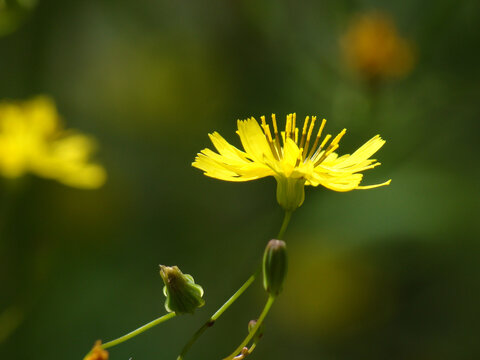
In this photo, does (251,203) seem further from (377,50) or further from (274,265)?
(274,265)

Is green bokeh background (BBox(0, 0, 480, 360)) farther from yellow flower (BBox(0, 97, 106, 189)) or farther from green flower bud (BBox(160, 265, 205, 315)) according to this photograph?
green flower bud (BBox(160, 265, 205, 315))

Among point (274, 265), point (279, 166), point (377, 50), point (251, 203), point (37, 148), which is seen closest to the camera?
point (274, 265)

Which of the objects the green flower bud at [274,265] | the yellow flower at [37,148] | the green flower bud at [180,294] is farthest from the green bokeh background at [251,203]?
the green flower bud at [274,265]

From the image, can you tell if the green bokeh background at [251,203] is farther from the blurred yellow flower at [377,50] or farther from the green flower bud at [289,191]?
the green flower bud at [289,191]

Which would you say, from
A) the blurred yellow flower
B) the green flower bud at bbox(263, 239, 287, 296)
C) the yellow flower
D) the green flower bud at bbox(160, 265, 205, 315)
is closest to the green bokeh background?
the blurred yellow flower

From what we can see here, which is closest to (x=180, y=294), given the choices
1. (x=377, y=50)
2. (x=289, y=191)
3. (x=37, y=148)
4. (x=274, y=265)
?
(x=274, y=265)

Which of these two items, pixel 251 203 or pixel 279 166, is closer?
pixel 279 166

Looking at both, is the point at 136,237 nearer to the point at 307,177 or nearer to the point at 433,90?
Result: the point at 433,90

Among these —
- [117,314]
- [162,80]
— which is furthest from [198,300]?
[162,80]
